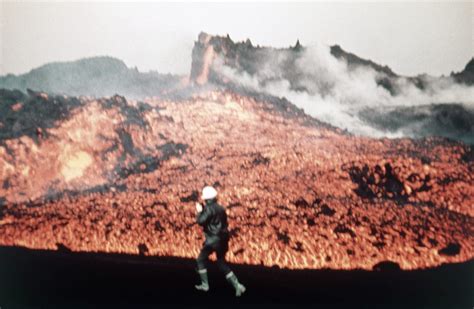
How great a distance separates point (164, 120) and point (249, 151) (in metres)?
4.64

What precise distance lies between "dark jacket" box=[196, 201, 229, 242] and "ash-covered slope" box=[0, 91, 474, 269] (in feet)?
5.79

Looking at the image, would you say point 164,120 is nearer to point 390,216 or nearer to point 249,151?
point 249,151

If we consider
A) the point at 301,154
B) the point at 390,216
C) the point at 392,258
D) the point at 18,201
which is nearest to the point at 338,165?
the point at 301,154

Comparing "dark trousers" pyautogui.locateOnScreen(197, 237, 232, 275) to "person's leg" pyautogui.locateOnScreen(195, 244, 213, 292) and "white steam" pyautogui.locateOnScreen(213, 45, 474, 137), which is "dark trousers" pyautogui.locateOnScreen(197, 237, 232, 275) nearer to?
"person's leg" pyautogui.locateOnScreen(195, 244, 213, 292)

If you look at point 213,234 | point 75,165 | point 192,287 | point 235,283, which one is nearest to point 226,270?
point 235,283

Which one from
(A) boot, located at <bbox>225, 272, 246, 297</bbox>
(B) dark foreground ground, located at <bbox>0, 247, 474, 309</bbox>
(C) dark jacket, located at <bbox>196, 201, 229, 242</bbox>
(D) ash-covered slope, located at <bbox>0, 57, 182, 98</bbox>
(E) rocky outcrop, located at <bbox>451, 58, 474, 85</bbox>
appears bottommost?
(B) dark foreground ground, located at <bbox>0, 247, 474, 309</bbox>

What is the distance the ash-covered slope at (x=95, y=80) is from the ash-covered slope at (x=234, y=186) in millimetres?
2790

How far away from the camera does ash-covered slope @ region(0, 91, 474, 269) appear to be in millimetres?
8422

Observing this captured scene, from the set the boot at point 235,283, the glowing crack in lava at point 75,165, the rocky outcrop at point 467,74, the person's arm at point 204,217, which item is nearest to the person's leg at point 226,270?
the boot at point 235,283

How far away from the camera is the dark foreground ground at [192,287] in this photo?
651 centimetres

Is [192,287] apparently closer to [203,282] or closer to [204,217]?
[203,282]

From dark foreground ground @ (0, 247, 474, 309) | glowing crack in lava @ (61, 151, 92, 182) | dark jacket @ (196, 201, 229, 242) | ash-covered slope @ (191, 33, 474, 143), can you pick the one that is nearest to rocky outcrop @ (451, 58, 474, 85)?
ash-covered slope @ (191, 33, 474, 143)

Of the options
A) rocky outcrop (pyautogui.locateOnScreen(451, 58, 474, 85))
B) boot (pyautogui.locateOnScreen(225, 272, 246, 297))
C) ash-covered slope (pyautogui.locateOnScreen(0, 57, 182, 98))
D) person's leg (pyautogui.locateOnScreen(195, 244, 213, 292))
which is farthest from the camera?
ash-covered slope (pyautogui.locateOnScreen(0, 57, 182, 98))

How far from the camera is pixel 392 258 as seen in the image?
7973 millimetres
